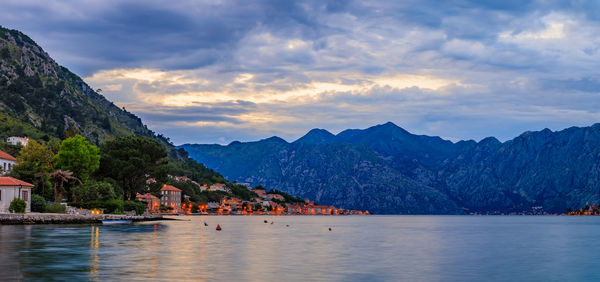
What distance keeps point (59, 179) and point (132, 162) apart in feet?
68.3

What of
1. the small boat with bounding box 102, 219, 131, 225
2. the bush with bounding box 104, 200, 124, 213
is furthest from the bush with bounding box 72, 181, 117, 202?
the small boat with bounding box 102, 219, 131, 225

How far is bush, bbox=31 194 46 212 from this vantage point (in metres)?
105

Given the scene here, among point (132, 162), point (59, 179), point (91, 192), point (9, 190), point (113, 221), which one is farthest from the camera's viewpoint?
point (132, 162)

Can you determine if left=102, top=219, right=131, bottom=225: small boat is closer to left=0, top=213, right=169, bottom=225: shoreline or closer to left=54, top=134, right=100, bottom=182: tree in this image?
left=0, top=213, right=169, bottom=225: shoreline

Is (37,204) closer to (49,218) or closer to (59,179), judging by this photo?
(59,179)

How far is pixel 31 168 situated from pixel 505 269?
94535mm

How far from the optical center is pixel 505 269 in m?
44.8

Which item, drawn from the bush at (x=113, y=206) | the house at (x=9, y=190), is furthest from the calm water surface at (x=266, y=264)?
the bush at (x=113, y=206)

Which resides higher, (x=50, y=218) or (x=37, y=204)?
(x=37, y=204)

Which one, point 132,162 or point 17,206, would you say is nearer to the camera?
point 17,206

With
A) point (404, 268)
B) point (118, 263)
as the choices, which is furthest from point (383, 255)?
point (118, 263)

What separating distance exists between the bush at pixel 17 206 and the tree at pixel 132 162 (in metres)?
35.4

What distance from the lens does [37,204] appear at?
105m

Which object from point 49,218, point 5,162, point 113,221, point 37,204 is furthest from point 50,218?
point 5,162
